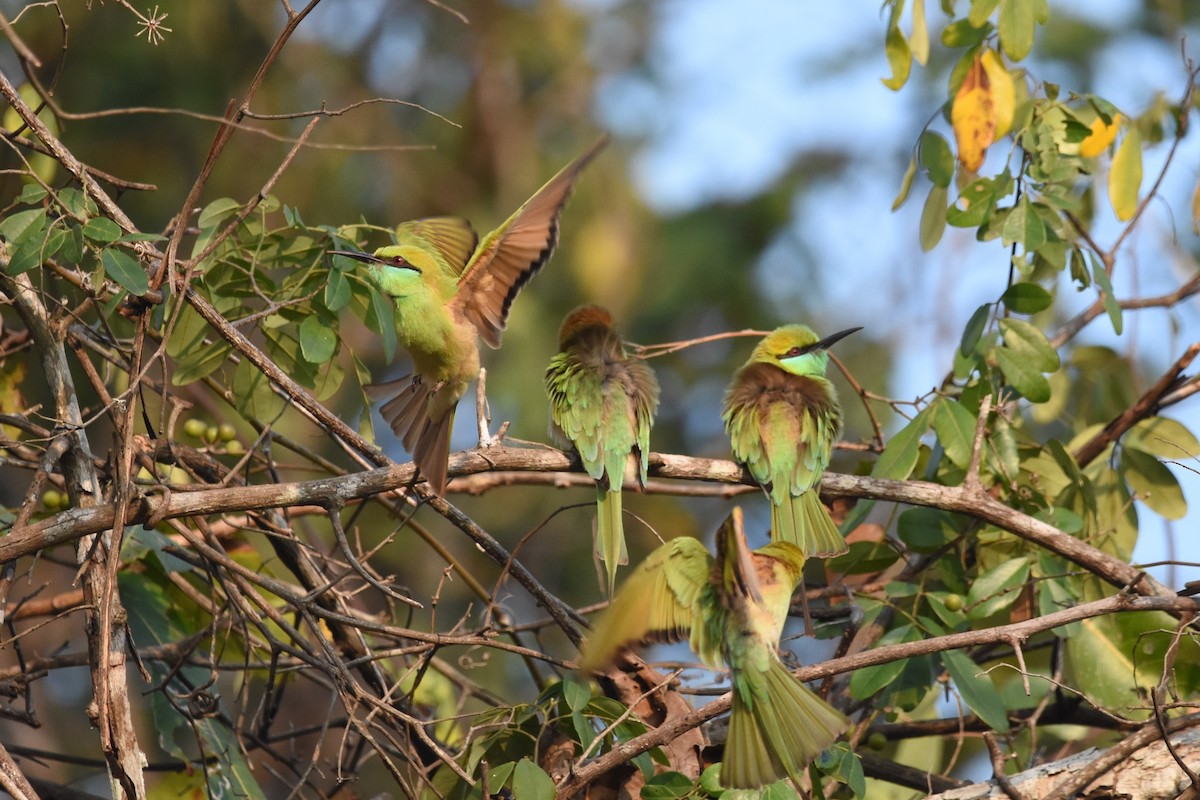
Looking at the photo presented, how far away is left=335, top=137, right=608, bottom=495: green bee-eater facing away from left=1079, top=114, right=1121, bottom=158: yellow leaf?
4.69 ft

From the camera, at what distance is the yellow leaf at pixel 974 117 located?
3.20 meters

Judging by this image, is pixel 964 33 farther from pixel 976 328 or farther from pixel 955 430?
pixel 955 430

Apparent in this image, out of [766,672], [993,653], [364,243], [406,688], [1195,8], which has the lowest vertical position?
[766,672]

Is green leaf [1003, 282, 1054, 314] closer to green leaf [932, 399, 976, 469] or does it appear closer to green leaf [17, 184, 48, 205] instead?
green leaf [932, 399, 976, 469]

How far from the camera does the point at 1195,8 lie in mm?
7961

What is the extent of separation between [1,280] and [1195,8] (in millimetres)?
7881

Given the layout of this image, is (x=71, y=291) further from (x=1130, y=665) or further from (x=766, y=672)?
(x=1130, y=665)

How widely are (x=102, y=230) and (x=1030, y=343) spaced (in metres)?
2.27

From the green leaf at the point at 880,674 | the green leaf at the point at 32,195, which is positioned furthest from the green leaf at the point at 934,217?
the green leaf at the point at 32,195

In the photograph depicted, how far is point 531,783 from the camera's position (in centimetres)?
228

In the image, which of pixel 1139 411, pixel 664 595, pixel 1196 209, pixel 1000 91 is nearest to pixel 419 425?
pixel 664 595

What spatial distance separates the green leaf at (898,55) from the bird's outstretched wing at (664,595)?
4.84 feet

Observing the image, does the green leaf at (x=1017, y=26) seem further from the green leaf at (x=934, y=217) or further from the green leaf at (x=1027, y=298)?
the green leaf at (x=1027, y=298)

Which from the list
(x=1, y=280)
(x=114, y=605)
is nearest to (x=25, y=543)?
(x=114, y=605)
